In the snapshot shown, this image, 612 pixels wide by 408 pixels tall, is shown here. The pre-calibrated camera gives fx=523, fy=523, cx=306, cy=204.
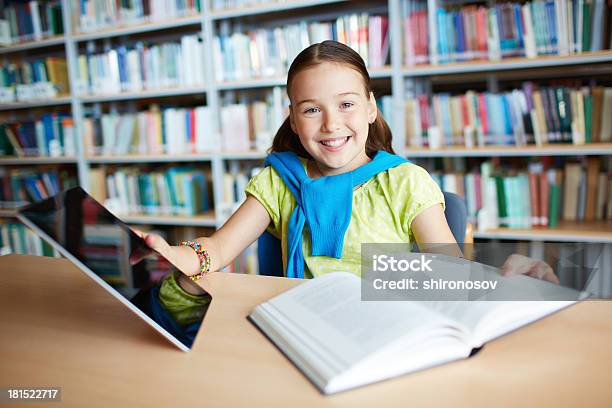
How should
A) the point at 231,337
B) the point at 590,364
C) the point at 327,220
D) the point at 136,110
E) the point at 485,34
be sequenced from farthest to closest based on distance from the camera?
the point at 136,110
the point at 485,34
the point at 327,220
the point at 231,337
the point at 590,364

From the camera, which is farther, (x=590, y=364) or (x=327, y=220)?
(x=327, y=220)

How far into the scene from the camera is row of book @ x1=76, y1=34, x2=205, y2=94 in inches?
118

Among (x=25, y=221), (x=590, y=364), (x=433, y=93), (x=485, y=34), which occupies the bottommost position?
(x=590, y=364)

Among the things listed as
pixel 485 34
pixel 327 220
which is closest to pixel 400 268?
pixel 327 220

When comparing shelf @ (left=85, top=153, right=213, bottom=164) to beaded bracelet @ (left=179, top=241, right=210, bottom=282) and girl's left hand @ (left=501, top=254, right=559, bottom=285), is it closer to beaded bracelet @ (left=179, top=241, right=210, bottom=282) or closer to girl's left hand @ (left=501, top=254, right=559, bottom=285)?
beaded bracelet @ (left=179, top=241, right=210, bottom=282)

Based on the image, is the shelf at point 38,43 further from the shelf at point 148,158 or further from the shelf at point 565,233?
the shelf at point 565,233

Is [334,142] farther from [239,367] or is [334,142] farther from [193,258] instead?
[239,367]

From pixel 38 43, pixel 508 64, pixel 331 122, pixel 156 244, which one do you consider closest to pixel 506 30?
pixel 508 64

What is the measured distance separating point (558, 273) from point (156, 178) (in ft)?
9.08

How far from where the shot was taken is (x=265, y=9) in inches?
107

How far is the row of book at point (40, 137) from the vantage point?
11.4 feet

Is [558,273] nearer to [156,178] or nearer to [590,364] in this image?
[590,364]

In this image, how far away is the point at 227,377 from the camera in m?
0.62

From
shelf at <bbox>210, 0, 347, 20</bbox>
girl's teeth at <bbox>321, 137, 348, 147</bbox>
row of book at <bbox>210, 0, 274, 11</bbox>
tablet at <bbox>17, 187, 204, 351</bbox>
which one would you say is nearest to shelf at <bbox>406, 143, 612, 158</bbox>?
shelf at <bbox>210, 0, 347, 20</bbox>
